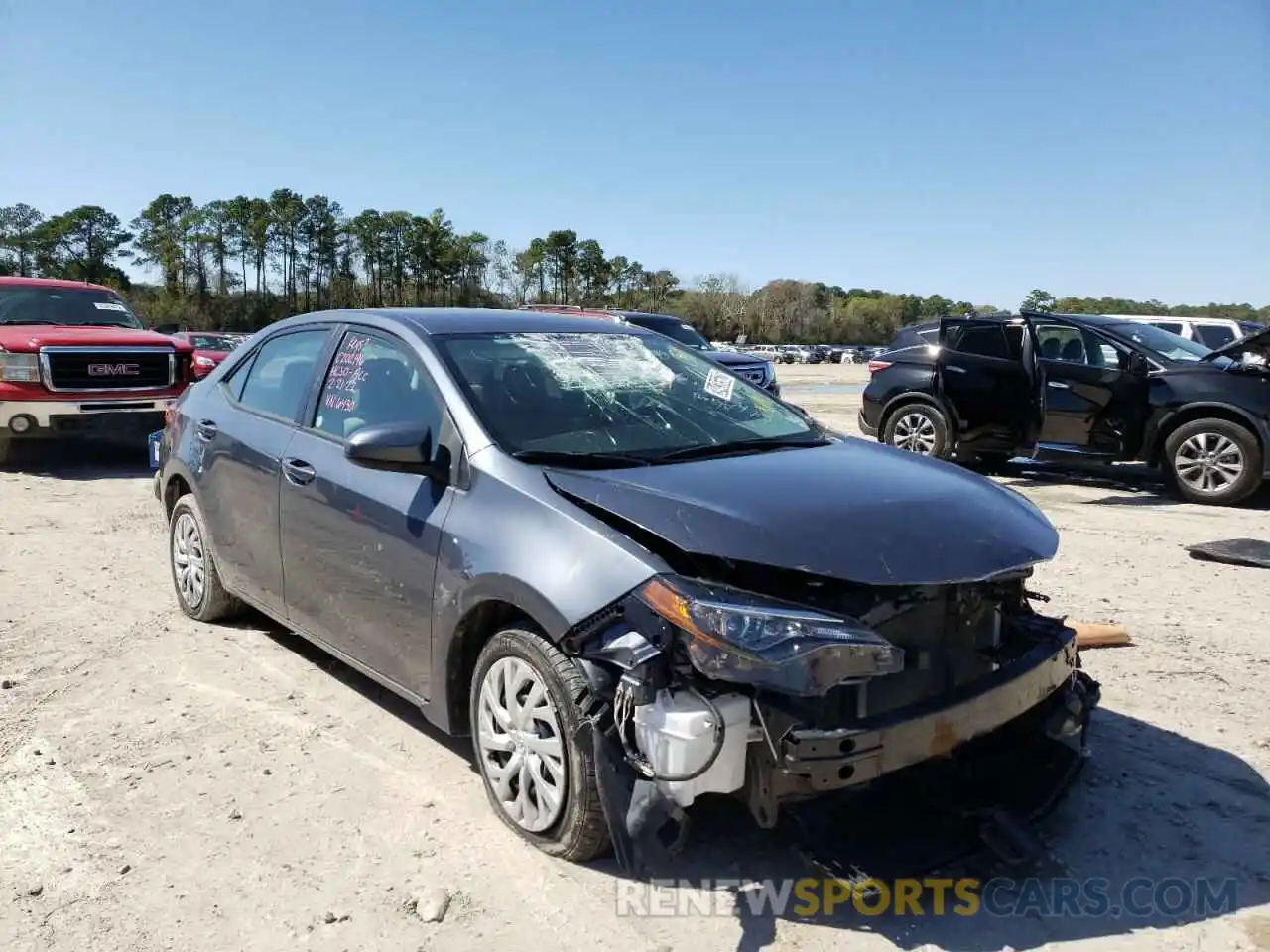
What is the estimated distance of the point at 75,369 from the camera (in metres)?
10.5

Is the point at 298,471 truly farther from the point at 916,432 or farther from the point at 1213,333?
the point at 1213,333

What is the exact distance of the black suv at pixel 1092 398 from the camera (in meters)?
9.01

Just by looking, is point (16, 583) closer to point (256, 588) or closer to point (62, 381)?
point (256, 588)

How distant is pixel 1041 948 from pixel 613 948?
1.13 m

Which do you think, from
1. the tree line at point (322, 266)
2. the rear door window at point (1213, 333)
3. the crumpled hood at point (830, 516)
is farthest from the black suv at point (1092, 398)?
the tree line at point (322, 266)

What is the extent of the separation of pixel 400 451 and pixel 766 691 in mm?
1518

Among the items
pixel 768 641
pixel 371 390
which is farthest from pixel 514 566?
pixel 371 390

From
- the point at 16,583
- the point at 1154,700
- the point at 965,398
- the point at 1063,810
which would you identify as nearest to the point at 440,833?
the point at 1063,810

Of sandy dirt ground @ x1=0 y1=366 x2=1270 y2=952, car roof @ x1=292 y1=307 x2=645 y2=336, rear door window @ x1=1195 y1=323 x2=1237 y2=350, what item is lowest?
sandy dirt ground @ x1=0 y1=366 x2=1270 y2=952

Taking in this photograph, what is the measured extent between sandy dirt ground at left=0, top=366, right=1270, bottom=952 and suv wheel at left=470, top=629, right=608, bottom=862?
0.12 meters

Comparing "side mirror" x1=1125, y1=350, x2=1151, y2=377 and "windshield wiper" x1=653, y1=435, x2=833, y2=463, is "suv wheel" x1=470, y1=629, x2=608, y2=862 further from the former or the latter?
"side mirror" x1=1125, y1=350, x2=1151, y2=377

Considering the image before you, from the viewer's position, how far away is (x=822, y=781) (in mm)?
2508

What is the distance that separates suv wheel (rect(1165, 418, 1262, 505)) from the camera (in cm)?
895

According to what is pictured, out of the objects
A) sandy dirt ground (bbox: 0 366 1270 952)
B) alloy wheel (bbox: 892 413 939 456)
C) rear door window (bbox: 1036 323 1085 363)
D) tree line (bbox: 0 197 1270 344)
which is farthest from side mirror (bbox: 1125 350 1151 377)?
tree line (bbox: 0 197 1270 344)
